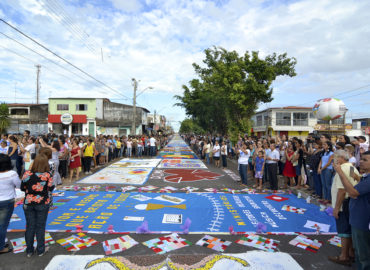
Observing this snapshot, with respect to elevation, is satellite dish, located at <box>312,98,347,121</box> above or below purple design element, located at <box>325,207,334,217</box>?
above

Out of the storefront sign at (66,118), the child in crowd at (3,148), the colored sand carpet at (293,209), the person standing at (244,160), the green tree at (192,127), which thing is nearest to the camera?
the colored sand carpet at (293,209)

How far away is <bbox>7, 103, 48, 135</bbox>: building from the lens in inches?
1382

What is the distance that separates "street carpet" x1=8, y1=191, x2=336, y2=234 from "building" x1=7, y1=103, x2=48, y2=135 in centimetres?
3280

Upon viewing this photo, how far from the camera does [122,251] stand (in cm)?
409

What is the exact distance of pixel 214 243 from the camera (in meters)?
4.44

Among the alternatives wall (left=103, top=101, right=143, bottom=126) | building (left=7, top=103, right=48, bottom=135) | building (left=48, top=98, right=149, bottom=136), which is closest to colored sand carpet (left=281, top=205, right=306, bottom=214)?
building (left=48, top=98, right=149, bottom=136)

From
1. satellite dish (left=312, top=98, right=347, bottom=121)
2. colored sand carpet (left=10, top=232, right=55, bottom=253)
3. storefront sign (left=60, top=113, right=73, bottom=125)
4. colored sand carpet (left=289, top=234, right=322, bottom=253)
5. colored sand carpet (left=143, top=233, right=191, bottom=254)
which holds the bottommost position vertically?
colored sand carpet (left=289, top=234, right=322, bottom=253)

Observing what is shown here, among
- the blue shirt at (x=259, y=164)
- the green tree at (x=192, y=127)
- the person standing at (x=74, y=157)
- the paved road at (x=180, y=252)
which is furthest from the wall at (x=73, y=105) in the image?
the paved road at (x=180, y=252)

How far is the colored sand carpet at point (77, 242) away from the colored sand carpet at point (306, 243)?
146 inches

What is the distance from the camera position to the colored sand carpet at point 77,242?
4.20 metres

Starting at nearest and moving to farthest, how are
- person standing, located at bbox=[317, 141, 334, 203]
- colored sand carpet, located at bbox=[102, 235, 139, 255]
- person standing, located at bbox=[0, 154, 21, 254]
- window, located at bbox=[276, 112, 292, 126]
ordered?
person standing, located at bbox=[0, 154, 21, 254] → colored sand carpet, located at bbox=[102, 235, 139, 255] → person standing, located at bbox=[317, 141, 334, 203] → window, located at bbox=[276, 112, 292, 126]

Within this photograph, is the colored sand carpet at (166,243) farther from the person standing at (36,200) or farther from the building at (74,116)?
→ the building at (74,116)

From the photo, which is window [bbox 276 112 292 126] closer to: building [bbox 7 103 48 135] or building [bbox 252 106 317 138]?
building [bbox 252 106 317 138]

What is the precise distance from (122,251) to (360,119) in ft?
188
